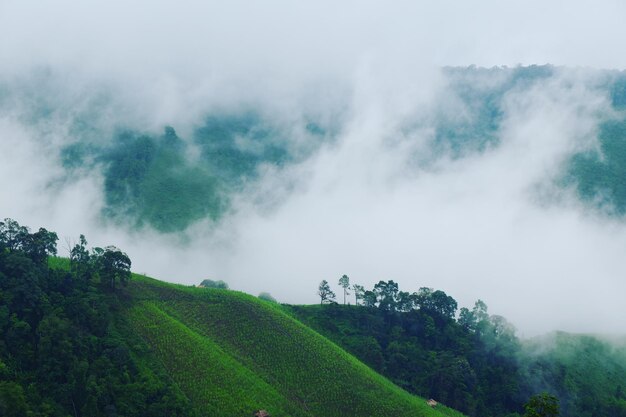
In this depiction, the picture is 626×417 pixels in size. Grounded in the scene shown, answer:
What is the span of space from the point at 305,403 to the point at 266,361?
44.0ft

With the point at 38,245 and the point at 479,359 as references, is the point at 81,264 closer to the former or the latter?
the point at 38,245

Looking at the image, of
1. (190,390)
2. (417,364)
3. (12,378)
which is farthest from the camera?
(417,364)

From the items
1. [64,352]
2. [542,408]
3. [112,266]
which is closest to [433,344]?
[542,408]

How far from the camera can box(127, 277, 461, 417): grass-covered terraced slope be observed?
332ft

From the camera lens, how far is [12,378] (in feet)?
285

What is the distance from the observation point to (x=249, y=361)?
112625 millimetres

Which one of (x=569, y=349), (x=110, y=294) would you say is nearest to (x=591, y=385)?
(x=569, y=349)

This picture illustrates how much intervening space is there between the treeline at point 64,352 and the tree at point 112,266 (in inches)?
157

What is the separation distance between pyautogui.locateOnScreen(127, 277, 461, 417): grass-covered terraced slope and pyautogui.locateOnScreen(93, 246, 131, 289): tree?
443cm

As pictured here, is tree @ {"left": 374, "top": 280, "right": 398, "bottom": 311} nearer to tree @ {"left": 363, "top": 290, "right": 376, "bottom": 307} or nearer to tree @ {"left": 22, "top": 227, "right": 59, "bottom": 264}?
tree @ {"left": 363, "top": 290, "right": 376, "bottom": 307}

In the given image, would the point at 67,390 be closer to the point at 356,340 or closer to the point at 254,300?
the point at 254,300

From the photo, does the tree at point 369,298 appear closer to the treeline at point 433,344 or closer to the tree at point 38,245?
the treeline at point 433,344

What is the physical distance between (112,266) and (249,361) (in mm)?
33479

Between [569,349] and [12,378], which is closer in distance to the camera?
[12,378]
